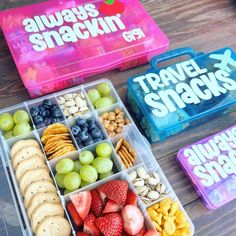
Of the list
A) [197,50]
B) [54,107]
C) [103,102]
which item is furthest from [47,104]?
[197,50]

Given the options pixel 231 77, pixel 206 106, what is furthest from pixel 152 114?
pixel 231 77

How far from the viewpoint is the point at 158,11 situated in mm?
955

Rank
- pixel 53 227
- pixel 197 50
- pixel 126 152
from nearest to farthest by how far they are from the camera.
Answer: pixel 53 227
pixel 126 152
pixel 197 50

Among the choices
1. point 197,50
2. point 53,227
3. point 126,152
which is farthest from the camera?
point 197,50

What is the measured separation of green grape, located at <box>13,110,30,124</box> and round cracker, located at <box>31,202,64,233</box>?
19 cm

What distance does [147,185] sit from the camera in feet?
2.03

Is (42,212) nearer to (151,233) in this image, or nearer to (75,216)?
(75,216)

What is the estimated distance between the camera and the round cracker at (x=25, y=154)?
2.00 ft

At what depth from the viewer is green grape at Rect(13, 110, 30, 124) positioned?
25.9 inches

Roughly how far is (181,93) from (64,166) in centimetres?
30

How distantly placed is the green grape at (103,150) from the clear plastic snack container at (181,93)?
0.10 meters

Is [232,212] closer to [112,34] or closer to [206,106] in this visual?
[206,106]

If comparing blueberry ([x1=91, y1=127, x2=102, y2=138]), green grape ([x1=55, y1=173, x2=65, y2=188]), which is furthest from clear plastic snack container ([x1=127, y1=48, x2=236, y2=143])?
green grape ([x1=55, y1=173, x2=65, y2=188])

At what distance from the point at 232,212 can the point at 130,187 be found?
21 centimetres
